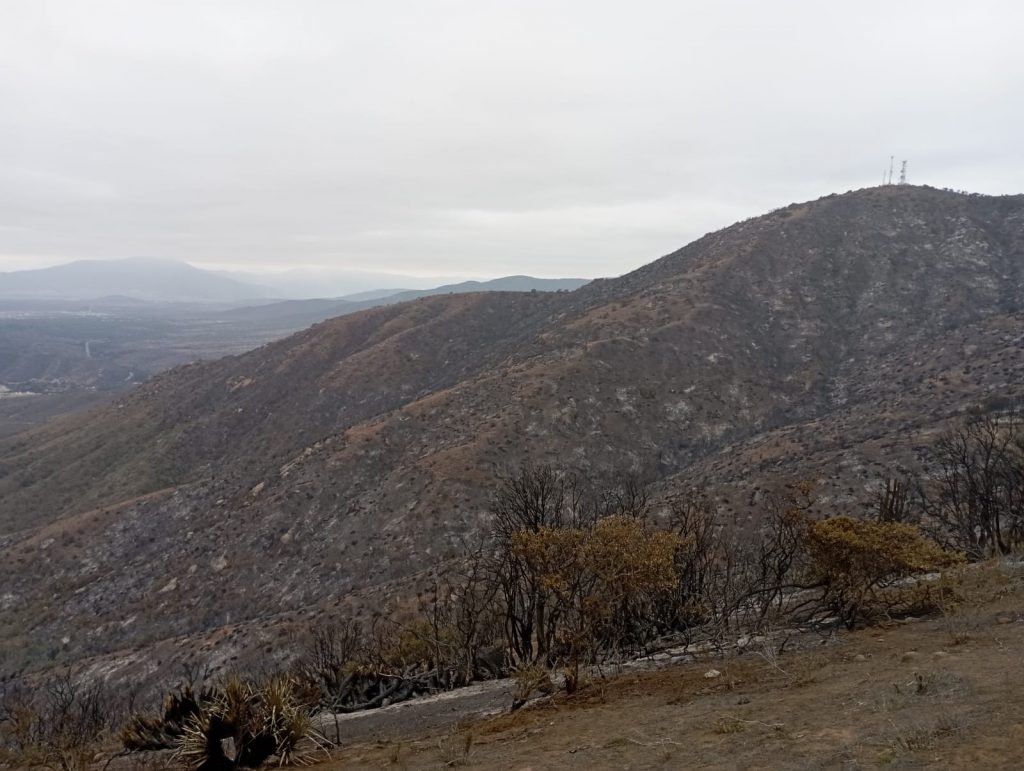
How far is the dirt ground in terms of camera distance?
5.03 metres

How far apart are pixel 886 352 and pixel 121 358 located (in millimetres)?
187538

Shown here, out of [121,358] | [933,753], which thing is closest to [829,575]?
[933,753]

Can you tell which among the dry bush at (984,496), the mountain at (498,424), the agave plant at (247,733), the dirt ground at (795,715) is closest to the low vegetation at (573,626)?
the agave plant at (247,733)

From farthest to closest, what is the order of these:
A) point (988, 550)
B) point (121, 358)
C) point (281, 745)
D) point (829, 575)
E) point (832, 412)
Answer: point (121, 358), point (832, 412), point (988, 550), point (829, 575), point (281, 745)

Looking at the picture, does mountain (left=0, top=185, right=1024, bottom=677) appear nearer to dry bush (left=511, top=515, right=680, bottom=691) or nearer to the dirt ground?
the dirt ground

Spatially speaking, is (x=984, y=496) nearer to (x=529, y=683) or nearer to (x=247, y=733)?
(x=529, y=683)

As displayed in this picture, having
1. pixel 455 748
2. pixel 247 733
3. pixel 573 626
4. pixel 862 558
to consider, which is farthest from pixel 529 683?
pixel 862 558

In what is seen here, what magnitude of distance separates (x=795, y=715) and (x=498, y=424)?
Result: 33.2 metres

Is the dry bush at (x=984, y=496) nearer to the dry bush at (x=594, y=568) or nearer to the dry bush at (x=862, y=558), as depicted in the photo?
the dry bush at (x=862, y=558)

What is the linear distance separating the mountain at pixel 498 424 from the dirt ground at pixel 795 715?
1582 cm

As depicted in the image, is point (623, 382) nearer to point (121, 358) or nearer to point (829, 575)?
point (829, 575)

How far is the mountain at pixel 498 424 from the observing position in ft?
99.6

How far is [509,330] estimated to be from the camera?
219 feet

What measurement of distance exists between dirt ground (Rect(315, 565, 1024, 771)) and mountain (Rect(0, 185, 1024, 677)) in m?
15.8
